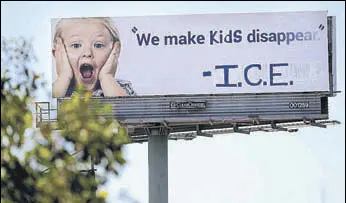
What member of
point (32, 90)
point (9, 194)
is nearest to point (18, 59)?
point (32, 90)

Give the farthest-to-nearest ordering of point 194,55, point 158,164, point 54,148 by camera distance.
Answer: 1. point 158,164
2. point 194,55
3. point 54,148

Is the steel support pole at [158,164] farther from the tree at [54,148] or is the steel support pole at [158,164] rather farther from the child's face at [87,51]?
the tree at [54,148]

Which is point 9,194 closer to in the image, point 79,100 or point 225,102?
point 79,100

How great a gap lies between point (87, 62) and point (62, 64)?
1.02 m

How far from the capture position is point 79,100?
1176 centimetres

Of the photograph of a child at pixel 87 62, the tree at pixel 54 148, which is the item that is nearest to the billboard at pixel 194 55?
the photograph of a child at pixel 87 62

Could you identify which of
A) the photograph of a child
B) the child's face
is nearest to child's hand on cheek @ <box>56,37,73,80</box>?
the photograph of a child

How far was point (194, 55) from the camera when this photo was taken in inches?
1869

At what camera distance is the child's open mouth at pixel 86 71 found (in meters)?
47.2

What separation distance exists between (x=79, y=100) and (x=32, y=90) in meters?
0.76

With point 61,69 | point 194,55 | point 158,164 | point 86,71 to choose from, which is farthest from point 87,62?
point 158,164

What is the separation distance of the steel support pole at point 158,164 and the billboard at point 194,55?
2.84m

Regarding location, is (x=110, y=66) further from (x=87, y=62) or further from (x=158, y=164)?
(x=158, y=164)

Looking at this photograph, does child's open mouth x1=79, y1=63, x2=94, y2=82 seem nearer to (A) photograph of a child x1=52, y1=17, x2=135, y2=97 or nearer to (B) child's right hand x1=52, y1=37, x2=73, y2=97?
(A) photograph of a child x1=52, y1=17, x2=135, y2=97
